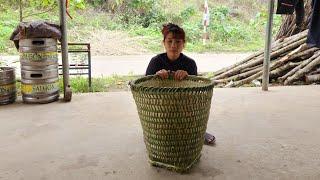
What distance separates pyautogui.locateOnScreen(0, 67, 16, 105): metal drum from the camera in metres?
4.25

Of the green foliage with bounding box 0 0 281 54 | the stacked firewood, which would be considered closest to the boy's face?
the stacked firewood

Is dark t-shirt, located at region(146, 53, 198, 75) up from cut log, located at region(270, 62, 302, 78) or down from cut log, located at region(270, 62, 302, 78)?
up

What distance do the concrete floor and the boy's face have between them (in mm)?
769

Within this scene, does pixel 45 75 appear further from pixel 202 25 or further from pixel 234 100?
pixel 202 25

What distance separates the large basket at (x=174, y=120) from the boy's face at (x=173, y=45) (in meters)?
0.39

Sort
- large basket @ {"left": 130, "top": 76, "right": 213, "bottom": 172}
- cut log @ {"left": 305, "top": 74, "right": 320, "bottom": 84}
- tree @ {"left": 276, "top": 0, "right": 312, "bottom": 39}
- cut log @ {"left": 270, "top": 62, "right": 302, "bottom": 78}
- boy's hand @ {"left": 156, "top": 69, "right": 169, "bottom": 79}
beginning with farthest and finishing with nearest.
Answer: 1. tree @ {"left": 276, "top": 0, "right": 312, "bottom": 39}
2. cut log @ {"left": 270, "top": 62, "right": 302, "bottom": 78}
3. cut log @ {"left": 305, "top": 74, "right": 320, "bottom": 84}
4. boy's hand @ {"left": 156, "top": 69, "right": 169, "bottom": 79}
5. large basket @ {"left": 130, "top": 76, "right": 213, "bottom": 172}

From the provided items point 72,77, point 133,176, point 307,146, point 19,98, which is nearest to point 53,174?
point 133,176

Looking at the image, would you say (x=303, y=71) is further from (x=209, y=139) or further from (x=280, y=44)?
(x=209, y=139)

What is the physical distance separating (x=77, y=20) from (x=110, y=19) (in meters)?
1.19

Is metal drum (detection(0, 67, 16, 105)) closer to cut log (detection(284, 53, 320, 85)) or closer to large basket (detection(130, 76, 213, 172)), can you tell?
large basket (detection(130, 76, 213, 172))

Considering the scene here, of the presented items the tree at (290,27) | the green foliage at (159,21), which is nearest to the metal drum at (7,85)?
the tree at (290,27)

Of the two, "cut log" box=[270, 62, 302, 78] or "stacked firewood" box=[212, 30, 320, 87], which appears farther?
"cut log" box=[270, 62, 302, 78]

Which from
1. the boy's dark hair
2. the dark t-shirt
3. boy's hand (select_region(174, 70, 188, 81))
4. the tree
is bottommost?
boy's hand (select_region(174, 70, 188, 81))

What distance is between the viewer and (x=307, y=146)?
2986mm
